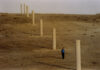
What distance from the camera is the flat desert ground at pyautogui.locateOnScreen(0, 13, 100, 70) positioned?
2.14 meters

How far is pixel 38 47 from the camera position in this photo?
115 inches

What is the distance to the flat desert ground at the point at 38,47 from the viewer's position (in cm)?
214

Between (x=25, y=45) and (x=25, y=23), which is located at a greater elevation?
(x=25, y=23)

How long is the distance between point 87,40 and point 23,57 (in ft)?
4.45

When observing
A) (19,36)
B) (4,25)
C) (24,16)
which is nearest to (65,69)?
(19,36)

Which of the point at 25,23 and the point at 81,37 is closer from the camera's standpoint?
the point at 81,37

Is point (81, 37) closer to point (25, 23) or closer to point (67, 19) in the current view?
point (25, 23)

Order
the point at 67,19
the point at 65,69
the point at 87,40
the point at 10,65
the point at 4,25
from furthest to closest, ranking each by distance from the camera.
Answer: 1. the point at 67,19
2. the point at 4,25
3. the point at 87,40
4. the point at 10,65
5. the point at 65,69

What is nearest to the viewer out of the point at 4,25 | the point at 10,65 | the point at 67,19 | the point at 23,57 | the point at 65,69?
the point at 65,69

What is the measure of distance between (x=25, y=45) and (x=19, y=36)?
579 mm

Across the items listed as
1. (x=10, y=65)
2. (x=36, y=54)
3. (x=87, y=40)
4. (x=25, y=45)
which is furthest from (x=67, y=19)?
(x=10, y=65)

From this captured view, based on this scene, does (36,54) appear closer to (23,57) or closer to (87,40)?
(23,57)

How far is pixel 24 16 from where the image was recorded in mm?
5105

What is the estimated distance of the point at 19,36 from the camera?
358cm
